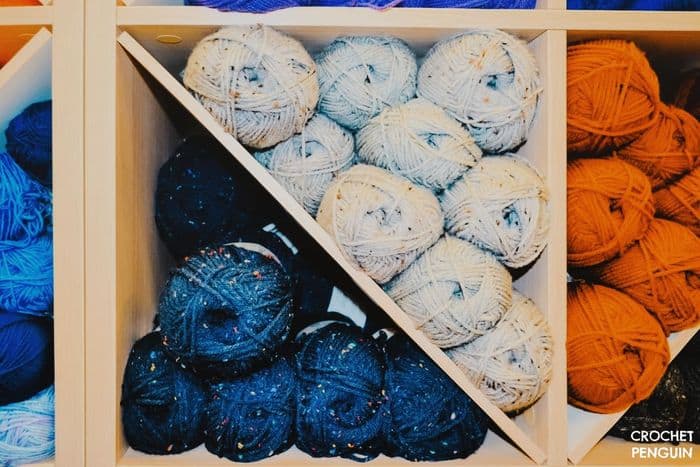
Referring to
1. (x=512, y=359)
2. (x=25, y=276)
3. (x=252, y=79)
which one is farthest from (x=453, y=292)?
(x=25, y=276)

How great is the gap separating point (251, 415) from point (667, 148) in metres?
0.67

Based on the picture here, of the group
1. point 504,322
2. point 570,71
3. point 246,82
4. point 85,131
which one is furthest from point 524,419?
point 85,131

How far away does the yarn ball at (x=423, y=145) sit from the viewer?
674mm

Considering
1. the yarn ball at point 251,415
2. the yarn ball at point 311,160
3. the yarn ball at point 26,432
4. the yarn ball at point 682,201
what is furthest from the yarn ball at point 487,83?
the yarn ball at point 26,432

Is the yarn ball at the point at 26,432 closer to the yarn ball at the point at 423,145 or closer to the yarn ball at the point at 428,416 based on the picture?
the yarn ball at the point at 428,416

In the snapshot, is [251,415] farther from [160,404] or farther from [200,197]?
[200,197]

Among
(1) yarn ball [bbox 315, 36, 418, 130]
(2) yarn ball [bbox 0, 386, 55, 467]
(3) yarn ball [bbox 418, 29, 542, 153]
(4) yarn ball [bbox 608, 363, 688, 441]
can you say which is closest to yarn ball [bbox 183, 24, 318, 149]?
(1) yarn ball [bbox 315, 36, 418, 130]

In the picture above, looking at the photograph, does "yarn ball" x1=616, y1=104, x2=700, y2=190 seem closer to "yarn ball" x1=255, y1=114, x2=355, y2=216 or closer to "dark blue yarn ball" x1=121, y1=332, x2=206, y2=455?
"yarn ball" x1=255, y1=114, x2=355, y2=216

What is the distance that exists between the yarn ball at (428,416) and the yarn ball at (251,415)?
138 millimetres

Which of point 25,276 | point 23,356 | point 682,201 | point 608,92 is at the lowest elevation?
point 23,356

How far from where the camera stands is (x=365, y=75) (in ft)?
2.30

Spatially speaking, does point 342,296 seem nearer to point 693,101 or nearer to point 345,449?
point 345,449

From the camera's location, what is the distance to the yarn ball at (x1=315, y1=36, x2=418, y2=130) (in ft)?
2.30

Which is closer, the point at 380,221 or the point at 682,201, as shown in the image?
the point at 380,221
